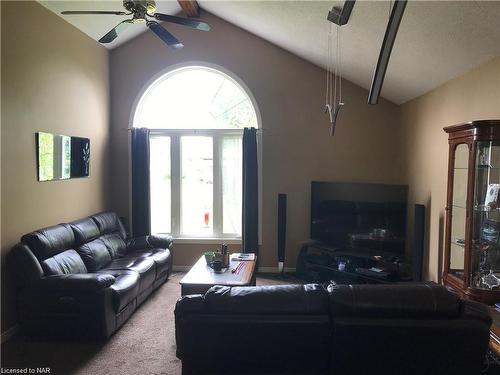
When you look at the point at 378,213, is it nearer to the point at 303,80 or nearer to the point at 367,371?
the point at 303,80

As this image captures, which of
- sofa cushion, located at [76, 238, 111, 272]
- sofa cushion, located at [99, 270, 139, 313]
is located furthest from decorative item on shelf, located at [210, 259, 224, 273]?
sofa cushion, located at [76, 238, 111, 272]

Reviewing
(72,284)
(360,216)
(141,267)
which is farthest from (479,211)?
(72,284)

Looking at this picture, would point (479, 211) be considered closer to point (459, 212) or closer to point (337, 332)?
point (459, 212)

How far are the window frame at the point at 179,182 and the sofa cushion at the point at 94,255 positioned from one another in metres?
1.44

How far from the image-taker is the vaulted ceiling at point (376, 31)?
2.70 meters

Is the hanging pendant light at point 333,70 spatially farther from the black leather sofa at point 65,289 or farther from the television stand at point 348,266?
the black leather sofa at point 65,289

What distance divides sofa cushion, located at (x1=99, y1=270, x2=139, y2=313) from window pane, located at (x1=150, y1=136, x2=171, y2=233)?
1.80 metres

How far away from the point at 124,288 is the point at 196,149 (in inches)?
104

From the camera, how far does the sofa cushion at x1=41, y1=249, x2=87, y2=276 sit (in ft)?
11.2

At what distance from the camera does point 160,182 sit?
569 centimetres

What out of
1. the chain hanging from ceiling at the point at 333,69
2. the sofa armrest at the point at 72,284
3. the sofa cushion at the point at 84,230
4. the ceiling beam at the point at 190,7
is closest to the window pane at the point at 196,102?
the ceiling beam at the point at 190,7

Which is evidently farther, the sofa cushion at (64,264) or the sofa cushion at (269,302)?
the sofa cushion at (64,264)

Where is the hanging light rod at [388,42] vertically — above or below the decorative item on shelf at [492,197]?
above

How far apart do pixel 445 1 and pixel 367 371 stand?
7.96 ft
